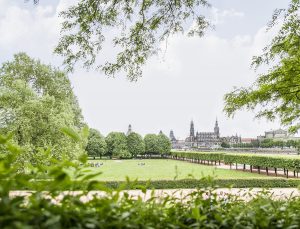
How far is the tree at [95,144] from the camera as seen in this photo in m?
84.3

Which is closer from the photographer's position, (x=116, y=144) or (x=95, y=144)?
(x=95, y=144)

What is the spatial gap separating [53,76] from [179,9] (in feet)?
104

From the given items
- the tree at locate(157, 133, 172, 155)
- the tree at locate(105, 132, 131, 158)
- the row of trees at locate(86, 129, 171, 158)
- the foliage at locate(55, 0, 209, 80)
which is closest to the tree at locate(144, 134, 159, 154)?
the row of trees at locate(86, 129, 171, 158)

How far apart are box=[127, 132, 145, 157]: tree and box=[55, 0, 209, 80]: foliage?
3373 inches

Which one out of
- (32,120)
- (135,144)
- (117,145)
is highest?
(32,120)

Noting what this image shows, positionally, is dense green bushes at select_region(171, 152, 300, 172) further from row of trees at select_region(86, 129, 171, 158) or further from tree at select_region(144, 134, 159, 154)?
tree at select_region(144, 134, 159, 154)

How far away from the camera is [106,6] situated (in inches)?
315

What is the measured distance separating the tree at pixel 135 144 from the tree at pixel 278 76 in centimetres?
8242

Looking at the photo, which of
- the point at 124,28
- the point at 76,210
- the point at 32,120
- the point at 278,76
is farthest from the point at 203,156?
the point at 76,210

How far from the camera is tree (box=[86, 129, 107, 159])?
84.3 m

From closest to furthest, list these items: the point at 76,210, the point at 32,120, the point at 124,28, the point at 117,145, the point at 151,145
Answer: the point at 76,210
the point at 124,28
the point at 32,120
the point at 117,145
the point at 151,145

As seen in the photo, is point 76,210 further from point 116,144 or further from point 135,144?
point 135,144

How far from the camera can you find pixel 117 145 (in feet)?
297

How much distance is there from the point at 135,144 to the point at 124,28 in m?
86.5
